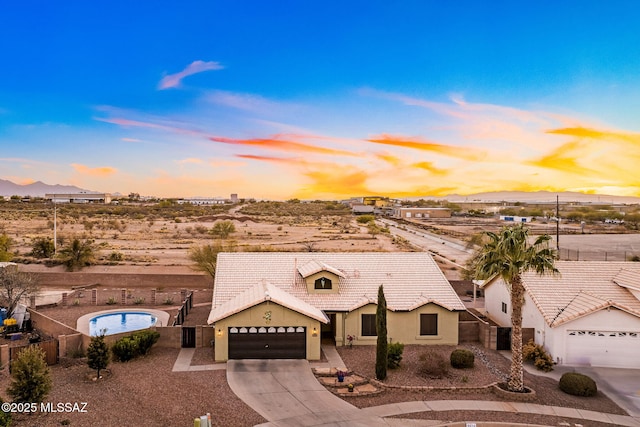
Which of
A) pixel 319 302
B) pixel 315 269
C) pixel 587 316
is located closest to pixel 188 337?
pixel 319 302

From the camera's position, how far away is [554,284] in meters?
29.1

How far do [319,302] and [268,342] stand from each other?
14.6ft

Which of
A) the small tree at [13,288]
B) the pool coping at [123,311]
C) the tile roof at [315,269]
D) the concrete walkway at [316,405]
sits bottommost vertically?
the concrete walkway at [316,405]

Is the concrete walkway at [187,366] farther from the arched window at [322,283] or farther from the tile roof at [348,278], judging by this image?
the arched window at [322,283]

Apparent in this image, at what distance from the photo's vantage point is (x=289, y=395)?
20859 mm

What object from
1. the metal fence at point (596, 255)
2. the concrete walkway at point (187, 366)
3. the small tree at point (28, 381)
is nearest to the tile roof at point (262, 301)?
the concrete walkway at point (187, 366)

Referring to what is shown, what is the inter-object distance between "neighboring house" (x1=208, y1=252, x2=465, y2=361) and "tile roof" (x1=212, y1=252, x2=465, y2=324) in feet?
0.20

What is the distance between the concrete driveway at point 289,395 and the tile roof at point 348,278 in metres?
3.94

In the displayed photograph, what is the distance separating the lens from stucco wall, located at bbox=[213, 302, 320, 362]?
987 inches

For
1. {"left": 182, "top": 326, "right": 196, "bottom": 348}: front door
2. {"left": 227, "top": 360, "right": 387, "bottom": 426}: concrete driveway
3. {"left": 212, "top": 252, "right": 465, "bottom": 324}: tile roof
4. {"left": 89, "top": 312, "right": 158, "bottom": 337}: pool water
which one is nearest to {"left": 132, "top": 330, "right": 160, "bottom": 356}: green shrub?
{"left": 182, "top": 326, "right": 196, "bottom": 348}: front door

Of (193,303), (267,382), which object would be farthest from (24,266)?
(267,382)

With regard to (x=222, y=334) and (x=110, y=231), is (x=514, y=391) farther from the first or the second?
(x=110, y=231)

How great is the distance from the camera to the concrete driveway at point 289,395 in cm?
1859

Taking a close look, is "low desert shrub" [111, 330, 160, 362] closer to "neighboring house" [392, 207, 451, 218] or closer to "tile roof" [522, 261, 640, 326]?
"tile roof" [522, 261, 640, 326]
